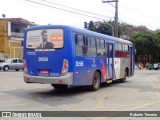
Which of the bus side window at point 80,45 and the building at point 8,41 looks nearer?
the bus side window at point 80,45

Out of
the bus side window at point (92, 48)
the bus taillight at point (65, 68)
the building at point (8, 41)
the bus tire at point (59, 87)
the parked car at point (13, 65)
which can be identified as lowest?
the bus tire at point (59, 87)

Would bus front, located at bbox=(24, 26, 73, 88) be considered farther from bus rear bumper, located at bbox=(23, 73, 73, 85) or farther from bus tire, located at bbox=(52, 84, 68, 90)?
bus tire, located at bbox=(52, 84, 68, 90)

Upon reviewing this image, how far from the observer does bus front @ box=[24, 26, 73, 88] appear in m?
13.5

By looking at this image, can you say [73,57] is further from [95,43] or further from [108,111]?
[108,111]

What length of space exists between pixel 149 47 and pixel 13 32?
28.1 m

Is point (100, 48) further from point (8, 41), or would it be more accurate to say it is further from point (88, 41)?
point (8, 41)

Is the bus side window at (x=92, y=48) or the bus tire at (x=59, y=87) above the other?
the bus side window at (x=92, y=48)

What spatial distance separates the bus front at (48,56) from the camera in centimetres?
1348

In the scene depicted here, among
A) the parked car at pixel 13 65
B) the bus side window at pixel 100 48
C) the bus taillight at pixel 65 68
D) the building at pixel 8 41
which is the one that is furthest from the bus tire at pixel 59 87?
the building at pixel 8 41

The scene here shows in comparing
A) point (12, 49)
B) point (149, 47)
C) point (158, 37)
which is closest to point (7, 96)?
point (12, 49)

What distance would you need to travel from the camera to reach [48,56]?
544 inches

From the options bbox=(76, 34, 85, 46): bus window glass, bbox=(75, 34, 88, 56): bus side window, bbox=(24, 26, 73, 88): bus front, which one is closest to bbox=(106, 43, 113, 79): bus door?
bbox=(75, 34, 88, 56): bus side window

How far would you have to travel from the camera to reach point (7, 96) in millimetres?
13352

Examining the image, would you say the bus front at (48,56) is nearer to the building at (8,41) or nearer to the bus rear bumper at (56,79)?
the bus rear bumper at (56,79)
